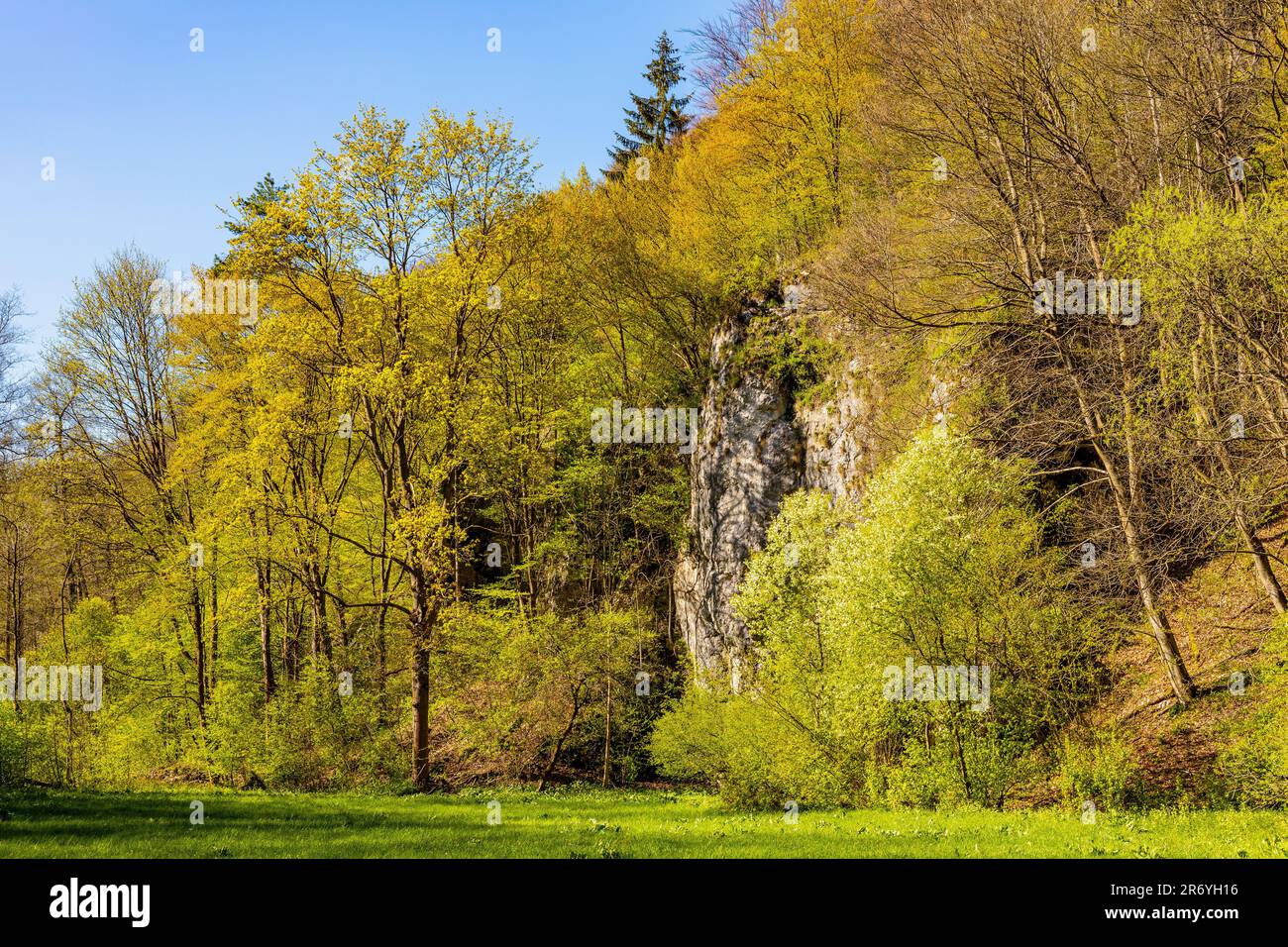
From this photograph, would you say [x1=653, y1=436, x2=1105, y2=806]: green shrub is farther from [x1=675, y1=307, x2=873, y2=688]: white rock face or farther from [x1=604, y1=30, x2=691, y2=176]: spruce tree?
[x1=604, y1=30, x2=691, y2=176]: spruce tree

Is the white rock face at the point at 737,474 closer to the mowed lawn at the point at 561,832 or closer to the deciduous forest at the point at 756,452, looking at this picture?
the deciduous forest at the point at 756,452

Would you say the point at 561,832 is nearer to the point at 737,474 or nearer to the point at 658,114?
the point at 737,474

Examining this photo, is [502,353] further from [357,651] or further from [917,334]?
[917,334]

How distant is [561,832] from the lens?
42.1 ft

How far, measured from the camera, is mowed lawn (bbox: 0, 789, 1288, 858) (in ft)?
32.8

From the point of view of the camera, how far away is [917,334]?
824 inches

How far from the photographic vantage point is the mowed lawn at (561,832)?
9.98m

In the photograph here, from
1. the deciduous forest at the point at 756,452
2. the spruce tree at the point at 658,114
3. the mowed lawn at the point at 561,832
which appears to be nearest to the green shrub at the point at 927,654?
the deciduous forest at the point at 756,452

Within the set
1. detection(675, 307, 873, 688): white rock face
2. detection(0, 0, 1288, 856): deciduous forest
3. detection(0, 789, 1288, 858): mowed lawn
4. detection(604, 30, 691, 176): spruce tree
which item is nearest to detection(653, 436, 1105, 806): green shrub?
detection(0, 0, 1288, 856): deciduous forest

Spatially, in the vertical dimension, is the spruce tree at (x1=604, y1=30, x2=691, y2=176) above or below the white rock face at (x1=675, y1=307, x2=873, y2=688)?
above
